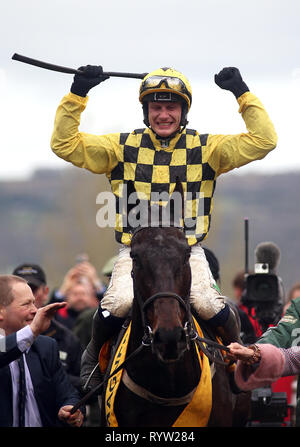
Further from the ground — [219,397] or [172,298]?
[172,298]

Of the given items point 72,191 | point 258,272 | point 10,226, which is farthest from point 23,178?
point 258,272

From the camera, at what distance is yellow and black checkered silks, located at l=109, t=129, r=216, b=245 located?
6.74 meters

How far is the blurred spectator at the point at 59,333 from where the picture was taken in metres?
8.61

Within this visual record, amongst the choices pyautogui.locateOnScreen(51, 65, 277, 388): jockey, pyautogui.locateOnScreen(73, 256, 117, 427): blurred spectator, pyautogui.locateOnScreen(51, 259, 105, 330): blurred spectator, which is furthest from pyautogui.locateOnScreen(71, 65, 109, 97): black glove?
pyautogui.locateOnScreen(51, 259, 105, 330): blurred spectator

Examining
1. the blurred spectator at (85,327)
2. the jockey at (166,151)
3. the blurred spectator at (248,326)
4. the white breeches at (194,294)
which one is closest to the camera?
the white breeches at (194,294)

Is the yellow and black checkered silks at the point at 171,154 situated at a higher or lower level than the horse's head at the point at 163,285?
higher

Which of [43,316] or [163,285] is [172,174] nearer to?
[163,285]

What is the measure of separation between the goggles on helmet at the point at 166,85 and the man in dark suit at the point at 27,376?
5.65 feet

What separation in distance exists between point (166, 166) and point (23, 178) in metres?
69.1

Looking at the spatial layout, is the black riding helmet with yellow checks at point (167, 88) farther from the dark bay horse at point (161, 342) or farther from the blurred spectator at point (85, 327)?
the blurred spectator at point (85, 327)

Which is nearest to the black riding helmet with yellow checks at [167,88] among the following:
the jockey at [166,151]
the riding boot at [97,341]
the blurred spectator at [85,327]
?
the jockey at [166,151]

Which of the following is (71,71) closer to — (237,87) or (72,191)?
(237,87)

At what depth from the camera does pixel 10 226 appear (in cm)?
6850

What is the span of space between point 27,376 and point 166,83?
2.36 metres
